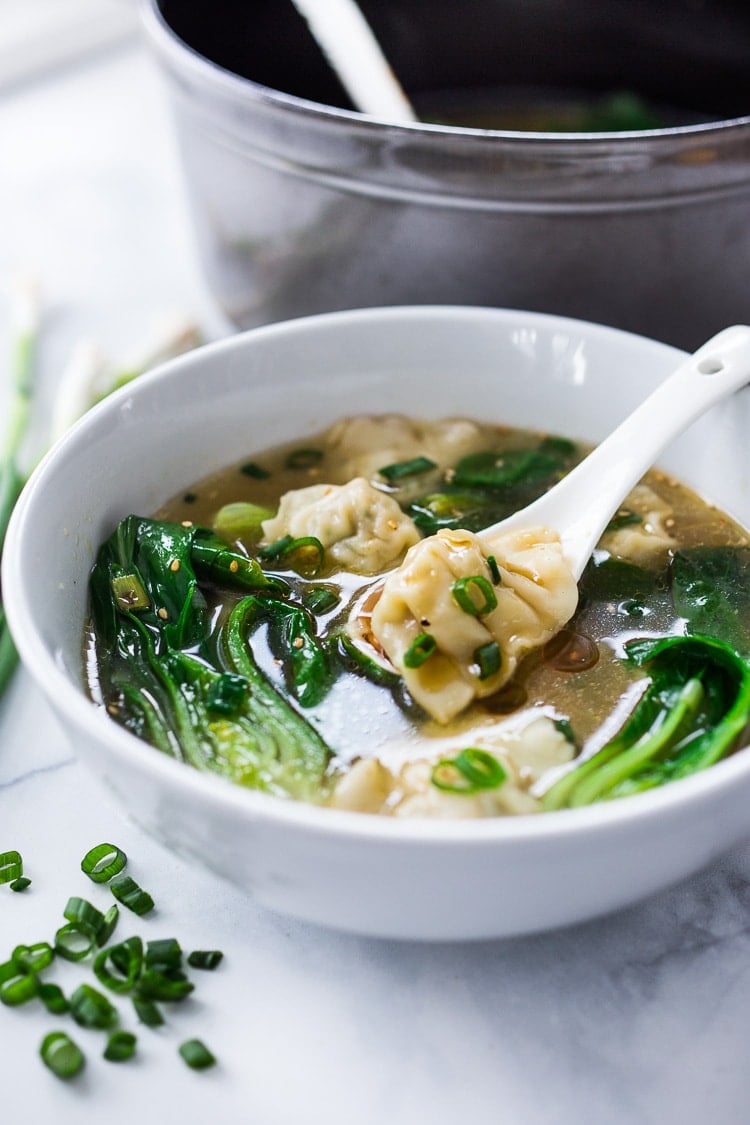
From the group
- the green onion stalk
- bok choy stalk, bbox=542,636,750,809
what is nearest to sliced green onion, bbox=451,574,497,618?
bok choy stalk, bbox=542,636,750,809

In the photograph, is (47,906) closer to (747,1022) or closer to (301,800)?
(301,800)

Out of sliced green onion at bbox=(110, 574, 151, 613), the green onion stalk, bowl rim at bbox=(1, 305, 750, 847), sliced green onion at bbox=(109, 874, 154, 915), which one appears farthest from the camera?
the green onion stalk

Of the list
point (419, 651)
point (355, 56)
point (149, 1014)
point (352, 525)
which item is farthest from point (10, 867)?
point (355, 56)

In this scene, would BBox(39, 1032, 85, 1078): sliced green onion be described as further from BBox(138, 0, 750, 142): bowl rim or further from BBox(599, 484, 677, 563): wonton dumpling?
BBox(138, 0, 750, 142): bowl rim

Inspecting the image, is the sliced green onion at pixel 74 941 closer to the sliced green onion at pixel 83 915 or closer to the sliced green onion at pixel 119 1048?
the sliced green onion at pixel 83 915

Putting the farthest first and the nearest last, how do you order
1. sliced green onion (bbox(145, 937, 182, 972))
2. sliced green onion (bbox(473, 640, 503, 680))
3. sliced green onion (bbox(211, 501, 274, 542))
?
sliced green onion (bbox(211, 501, 274, 542)), sliced green onion (bbox(473, 640, 503, 680)), sliced green onion (bbox(145, 937, 182, 972))

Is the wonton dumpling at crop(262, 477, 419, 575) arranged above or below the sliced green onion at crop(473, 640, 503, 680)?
above

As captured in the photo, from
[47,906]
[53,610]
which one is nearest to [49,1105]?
[47,906]

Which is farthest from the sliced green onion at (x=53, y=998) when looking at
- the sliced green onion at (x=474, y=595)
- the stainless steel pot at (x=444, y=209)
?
the stainless steel pot at (x=444, y=209)
